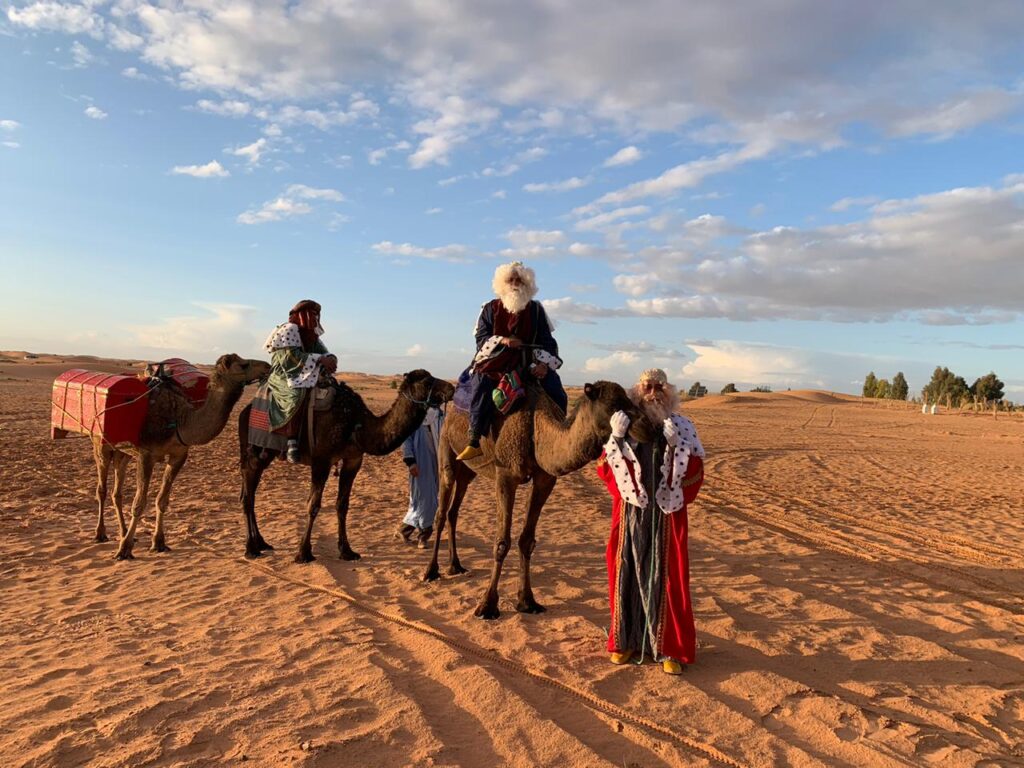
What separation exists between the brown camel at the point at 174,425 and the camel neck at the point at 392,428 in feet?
5.59

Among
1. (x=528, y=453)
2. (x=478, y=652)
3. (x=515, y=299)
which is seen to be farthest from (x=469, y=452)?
(x=478, y=652)

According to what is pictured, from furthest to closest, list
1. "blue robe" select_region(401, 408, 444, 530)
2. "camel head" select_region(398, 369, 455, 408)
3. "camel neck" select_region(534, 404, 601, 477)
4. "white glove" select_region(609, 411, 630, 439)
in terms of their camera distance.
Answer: "blue robe" select_region(401, 408, 444, 530) < "camel head" select_region(398, 369, 455, 408) < "camel neck" select_region(534, 404, 601, 477) < "white glove" select_region(609, 411, 630, 439)

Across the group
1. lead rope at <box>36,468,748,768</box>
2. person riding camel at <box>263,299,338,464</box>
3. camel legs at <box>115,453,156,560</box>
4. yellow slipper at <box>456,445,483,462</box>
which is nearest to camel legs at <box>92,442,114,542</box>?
camel legs at <box>115,453,156,560</box>

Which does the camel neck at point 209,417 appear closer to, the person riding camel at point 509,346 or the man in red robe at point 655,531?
the person riding camel at point 509,346

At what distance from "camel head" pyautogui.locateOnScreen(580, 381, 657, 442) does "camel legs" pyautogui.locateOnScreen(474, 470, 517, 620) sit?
4.89 feet

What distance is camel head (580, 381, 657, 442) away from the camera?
482cm

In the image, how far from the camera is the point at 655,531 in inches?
197

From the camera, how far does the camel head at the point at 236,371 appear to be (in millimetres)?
8211

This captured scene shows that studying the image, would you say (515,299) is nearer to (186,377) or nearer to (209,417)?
(209,417)

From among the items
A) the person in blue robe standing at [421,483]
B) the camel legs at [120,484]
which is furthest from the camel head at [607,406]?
the camel legs at [120,484]

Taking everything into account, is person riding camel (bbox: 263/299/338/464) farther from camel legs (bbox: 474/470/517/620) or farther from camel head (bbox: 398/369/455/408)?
camel legs (bbox: 474/470/517/620)

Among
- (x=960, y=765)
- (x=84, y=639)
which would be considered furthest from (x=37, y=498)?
(x=960, y=765)

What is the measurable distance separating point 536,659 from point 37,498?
10.2 meters

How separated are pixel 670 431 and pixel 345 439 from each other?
4.40 metres
